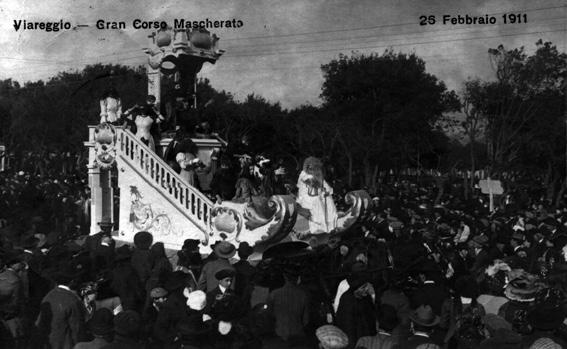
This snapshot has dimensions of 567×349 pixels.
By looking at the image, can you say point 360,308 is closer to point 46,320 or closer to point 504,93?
point 46,320

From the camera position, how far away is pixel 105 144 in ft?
54.5

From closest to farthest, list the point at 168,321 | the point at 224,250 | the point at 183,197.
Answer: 1. the point at 168,321
2. the point at 224,250
3. the point at 183,197

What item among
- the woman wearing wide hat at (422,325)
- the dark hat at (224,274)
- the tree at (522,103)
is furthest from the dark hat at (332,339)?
the tree at (522,103)

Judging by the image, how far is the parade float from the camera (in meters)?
13.5

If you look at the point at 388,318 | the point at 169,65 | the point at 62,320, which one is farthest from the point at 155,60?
the point at 388,318

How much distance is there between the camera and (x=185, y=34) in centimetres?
1817

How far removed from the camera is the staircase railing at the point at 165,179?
14789 millimetres

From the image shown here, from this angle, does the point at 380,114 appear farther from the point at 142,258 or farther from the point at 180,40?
the point at 142,258

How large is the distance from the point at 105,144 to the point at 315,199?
5.87 meters

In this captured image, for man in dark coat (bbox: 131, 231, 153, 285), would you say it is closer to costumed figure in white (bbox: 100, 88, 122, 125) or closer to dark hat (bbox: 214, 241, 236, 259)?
dark hat (bbox: 214, 241, 236, 259)

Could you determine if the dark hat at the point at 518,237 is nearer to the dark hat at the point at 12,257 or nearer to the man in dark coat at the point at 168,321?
the man in dark coat at the point at 168,321

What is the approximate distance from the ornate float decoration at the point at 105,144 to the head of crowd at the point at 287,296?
6196 mm

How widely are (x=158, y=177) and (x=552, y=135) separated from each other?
23.5m

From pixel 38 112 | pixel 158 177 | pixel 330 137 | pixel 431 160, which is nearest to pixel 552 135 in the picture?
pixel 330 137
